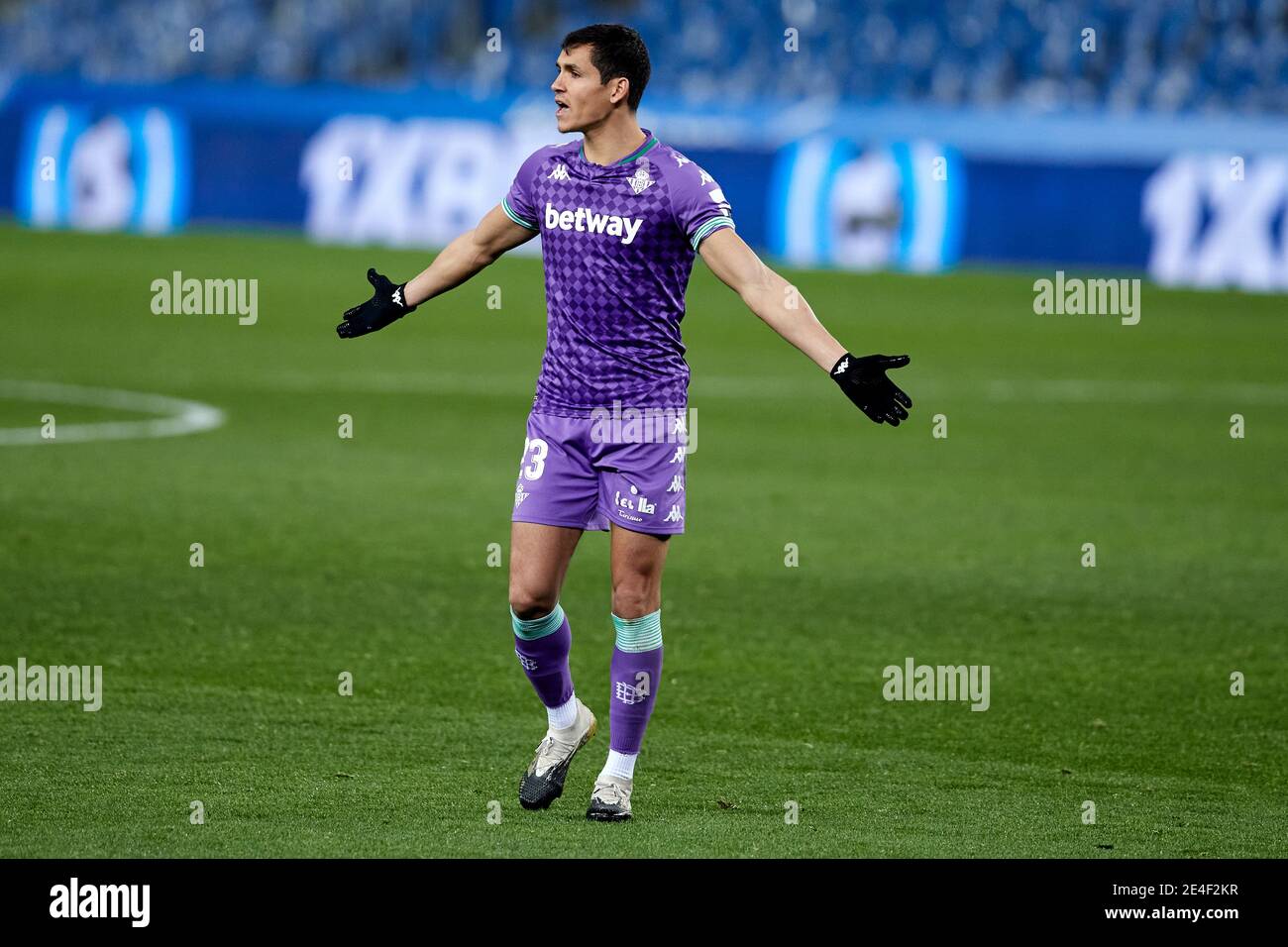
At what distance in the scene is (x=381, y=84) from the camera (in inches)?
1366

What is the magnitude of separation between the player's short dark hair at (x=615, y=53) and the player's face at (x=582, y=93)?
0.02 meters

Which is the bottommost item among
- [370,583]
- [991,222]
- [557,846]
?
[557,846]

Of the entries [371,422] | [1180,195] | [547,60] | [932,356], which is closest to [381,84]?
[547,60]

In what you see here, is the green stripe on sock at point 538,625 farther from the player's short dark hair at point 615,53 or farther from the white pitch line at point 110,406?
the white pitch line at point 110,406

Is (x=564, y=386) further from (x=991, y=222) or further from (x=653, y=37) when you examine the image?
(x=653, y=37)

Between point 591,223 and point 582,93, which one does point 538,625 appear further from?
point 582,93

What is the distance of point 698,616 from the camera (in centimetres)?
926

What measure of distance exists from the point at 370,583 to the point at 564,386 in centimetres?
369
